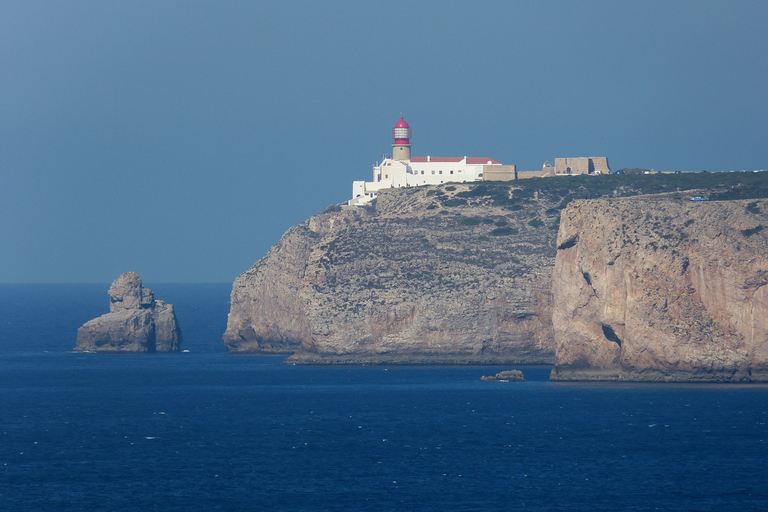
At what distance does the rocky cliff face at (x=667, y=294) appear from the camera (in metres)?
72.1

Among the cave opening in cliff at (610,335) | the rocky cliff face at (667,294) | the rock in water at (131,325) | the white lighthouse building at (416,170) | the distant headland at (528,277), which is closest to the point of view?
the rocky cliff face at (667,294)

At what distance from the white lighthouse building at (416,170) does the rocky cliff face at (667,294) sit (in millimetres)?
43633

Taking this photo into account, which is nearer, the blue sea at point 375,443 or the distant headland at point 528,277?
the blue sea at point 375,443

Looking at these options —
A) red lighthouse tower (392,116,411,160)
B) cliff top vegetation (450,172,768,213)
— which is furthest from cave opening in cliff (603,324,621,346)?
red lighthouse tower (392,116,411,160)

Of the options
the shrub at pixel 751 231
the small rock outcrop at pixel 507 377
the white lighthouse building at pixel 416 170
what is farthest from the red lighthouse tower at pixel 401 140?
the shrub at pixel 751 231

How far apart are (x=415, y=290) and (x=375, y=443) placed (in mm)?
37175

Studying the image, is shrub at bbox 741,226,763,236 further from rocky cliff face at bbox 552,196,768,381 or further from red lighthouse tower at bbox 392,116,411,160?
red lighthouse tower at bbox 392,116,411,160

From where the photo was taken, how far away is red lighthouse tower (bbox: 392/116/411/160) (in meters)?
127

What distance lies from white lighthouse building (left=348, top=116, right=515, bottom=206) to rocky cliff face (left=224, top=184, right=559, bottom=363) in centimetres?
946

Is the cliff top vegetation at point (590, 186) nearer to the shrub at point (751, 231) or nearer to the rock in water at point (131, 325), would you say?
the rock in water at point (131, 325)

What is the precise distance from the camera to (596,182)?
116 metres

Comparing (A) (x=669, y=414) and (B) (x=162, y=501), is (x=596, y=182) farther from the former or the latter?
(B) (x=162, y=501)

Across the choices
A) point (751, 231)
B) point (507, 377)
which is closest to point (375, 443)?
point (507, 377)

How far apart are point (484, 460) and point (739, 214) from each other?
2941cm
